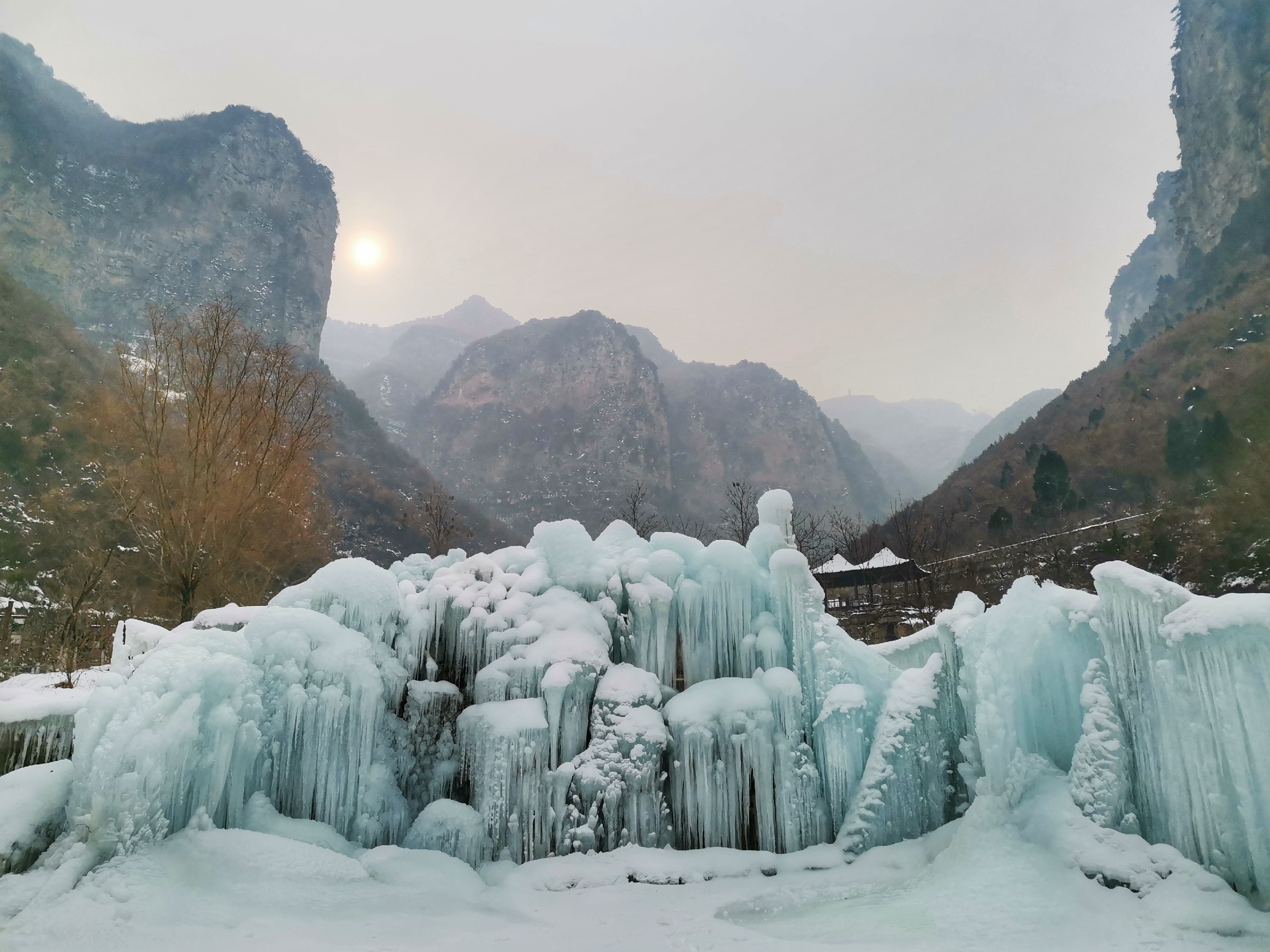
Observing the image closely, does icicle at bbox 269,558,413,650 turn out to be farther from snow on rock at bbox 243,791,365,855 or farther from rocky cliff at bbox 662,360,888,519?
rocky cliff at bbox 662,360,888,519

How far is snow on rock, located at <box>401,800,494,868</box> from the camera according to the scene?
19.6 feet

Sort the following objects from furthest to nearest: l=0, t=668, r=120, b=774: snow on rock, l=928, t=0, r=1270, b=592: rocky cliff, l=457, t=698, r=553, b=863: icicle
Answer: l=928, t=0, r=1270, b=592: rocky cliff → l=457, t=698, r=553, b=863: icicle → l=0, t=668, r=120, b=774: snow on rock

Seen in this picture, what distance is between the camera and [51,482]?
25.6 metres

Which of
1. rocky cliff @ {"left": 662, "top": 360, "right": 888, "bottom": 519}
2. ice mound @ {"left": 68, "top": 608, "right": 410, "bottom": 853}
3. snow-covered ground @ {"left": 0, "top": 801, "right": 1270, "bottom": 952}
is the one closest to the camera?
snow-covered ground @ {"left": 0, "top": 801, "right": 1270, "bottom": 952}

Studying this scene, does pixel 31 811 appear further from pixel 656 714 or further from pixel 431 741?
pixel 656 714

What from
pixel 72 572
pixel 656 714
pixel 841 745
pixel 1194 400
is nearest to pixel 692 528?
pixel 1194 400

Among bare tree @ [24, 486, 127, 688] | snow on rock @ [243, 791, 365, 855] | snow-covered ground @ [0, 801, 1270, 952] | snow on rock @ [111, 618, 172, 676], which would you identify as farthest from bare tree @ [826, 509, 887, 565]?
snow on rock @ [111, 618, 172, 676]

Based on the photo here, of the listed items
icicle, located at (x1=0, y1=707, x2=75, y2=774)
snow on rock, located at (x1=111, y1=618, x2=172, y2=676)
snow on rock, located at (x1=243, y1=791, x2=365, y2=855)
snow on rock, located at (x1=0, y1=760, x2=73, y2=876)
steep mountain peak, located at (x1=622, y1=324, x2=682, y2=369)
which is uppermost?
steep mountain peak, located at (x1=622, y1=324, x2=682, y2=369)

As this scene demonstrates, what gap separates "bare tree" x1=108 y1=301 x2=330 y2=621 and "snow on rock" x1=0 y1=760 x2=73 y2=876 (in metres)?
5.22

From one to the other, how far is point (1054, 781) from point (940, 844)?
1.14 m

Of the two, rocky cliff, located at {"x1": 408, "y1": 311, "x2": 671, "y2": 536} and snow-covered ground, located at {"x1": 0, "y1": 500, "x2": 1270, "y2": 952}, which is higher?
rocky cliff, located at {"x1": 408, "y1": 311, "x2": 671, "y2": 536}

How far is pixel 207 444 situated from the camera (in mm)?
10789

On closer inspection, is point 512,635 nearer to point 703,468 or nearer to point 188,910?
point 188,910

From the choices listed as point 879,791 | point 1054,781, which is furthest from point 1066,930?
point 879,791
